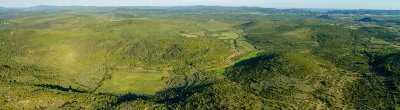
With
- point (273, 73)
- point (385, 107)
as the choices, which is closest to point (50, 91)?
point (273, 73)

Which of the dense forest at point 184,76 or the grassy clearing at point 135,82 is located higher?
the dense forest at point 184,76

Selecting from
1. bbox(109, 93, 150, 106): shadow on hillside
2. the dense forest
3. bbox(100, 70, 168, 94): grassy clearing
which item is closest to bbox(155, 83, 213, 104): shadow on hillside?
the dense forest

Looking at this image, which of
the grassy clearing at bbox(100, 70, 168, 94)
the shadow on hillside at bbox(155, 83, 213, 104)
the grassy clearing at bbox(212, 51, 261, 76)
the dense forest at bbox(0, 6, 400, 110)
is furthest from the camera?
→ the grassy clearing at bbox(212, 51, 261, 76)

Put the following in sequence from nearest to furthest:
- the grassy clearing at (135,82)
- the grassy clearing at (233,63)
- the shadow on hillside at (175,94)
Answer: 1. the shadow on hillside at (175,94)
2. the grassy clearing at (135,82)
3. the grassy clearing at (233,63)

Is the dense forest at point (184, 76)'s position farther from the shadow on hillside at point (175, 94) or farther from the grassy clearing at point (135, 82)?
the grassy clearing at point (135, 82)

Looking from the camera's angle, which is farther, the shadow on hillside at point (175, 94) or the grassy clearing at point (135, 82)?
the grassy clearing at point (135, 82)

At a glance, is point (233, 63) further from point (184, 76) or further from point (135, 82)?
point (135, 82)

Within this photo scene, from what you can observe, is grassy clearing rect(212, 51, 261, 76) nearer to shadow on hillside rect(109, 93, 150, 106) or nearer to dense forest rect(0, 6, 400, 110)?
dense forest rect(0, 6, 400, 110)

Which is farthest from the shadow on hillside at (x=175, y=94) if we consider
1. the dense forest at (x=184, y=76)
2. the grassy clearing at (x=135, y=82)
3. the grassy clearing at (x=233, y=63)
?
the grassy clearing at (x=233, y=63)

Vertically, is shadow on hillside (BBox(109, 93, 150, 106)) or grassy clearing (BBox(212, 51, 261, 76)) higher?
grassy clearing (BBox(212, 51, 261, 76))
